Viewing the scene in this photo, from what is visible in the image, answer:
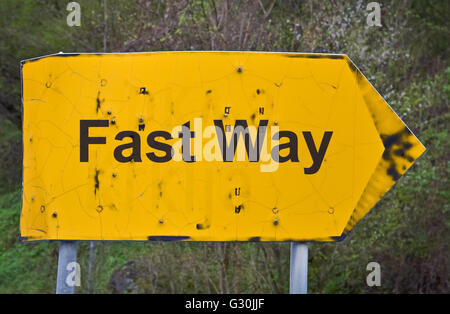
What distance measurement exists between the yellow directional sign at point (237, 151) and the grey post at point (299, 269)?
70 millimetres

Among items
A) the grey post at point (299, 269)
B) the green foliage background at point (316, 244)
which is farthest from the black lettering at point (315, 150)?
the green foliage background at point (316, 244)

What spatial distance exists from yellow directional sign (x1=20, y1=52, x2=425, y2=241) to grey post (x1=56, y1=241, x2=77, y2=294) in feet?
0.29

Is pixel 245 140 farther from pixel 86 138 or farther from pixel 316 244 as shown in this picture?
pixel 316 244

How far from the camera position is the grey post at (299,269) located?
317 cm

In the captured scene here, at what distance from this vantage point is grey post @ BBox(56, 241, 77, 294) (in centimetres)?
321

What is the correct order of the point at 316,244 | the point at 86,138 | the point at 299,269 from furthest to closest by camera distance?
the point at 316,244
the point at 86,138
the point at 299,269

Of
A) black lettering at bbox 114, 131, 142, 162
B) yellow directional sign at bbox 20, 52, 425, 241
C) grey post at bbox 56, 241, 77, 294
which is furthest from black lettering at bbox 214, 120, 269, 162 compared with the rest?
grey post at bbox 56, 241, 77, 294

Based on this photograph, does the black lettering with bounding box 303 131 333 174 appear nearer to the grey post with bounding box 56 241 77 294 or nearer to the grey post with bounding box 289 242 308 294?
the grey post with bounding box 289 242 308 294

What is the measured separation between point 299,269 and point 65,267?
1269mm

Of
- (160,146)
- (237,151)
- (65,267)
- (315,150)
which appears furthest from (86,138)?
(315,150)

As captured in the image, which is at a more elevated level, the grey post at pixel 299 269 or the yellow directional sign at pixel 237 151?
the yellow directional sign at pixel 237 151

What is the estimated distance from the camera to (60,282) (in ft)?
10.6

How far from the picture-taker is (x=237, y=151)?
3.23 m

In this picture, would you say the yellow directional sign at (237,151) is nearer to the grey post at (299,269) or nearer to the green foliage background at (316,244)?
the grey post at (299,269)
